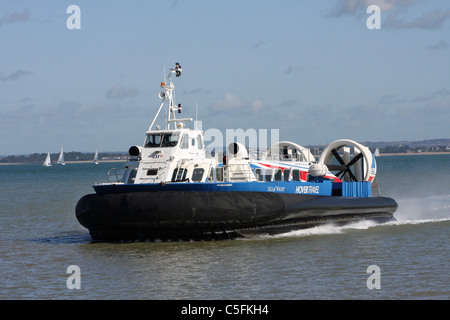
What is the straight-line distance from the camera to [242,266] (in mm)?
10758

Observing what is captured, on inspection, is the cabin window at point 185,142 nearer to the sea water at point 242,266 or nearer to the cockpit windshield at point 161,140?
the cockpit windshield at point 161,140

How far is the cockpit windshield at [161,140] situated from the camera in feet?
45.8

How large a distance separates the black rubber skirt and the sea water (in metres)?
0.22

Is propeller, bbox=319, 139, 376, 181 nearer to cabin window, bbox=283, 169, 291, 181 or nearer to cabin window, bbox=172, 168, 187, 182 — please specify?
cabin window, bbox=283, 169, 291, 181

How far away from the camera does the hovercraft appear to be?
41.5 feet

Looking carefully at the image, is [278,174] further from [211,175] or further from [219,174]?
[211,175]

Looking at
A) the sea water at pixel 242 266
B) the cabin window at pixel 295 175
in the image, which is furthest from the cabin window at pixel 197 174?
the cabin window at pixel 295 175

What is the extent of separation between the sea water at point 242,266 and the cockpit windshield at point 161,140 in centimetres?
219

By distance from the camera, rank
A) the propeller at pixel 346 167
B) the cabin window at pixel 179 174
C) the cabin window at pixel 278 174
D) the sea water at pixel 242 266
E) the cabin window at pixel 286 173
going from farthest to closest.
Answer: the propeller at pixel 346 167 < the cabin window at pixel 286 173 < the cabin window at pixel 278 174 < the cabin window at pixel 179 174 < the sea water at pixel 242 266

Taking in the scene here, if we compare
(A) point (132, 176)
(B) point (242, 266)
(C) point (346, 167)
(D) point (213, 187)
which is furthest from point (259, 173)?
(B) point (242, 266)

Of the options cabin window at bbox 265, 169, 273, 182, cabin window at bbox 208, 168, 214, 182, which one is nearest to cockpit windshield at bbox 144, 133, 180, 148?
cabin window at bbox 208, 168, 214, 182

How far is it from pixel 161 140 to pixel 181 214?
2.12 m
